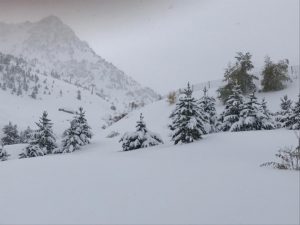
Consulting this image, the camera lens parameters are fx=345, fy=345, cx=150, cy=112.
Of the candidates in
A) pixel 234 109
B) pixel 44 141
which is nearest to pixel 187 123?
pixel 234 109

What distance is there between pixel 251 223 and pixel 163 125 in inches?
1517

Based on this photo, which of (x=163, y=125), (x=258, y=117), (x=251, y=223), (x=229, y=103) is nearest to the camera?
(x=251, y=223)

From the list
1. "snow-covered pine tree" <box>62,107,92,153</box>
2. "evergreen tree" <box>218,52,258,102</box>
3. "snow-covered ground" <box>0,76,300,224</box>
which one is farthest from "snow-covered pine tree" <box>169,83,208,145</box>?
"evergreen tree" <box>218,52,258,102</box>

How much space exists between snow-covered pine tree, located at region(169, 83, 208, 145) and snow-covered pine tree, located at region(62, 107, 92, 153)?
488 inches

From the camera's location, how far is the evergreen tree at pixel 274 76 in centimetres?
4569

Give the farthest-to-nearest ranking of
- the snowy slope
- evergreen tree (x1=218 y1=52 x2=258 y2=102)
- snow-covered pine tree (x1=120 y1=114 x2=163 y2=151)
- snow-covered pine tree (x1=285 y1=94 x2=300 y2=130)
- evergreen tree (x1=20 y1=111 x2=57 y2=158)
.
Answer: evergreen tree (x1=218 y1=52 x2=258 y2=102) → evergreen tree (x1=20 y1=111 x2=57 y2=158) → snow-covered pine tree (x1=120 y1=114 x2=163 y2=151) → snow-covered pine tree (x1=285 y1=94 x2=300 y2=130) → the snowy slope

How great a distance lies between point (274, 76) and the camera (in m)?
45.9


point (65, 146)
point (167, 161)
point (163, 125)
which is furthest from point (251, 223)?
point (163, 125)

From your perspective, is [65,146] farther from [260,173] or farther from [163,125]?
[260,173]

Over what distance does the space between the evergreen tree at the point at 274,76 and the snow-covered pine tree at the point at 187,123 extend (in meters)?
27.8

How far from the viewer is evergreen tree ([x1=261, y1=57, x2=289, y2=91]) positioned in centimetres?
4569

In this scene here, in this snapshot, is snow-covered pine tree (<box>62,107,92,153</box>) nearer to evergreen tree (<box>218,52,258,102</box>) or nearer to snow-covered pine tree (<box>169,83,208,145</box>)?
Result: snow-covered pine tree (<box>169,83,208,145</box>)

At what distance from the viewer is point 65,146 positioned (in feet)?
101

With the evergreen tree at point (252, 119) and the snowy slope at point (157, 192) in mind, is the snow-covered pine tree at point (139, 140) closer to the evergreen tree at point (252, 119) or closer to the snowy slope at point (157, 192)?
the evergreen tree at point (252, 119)
